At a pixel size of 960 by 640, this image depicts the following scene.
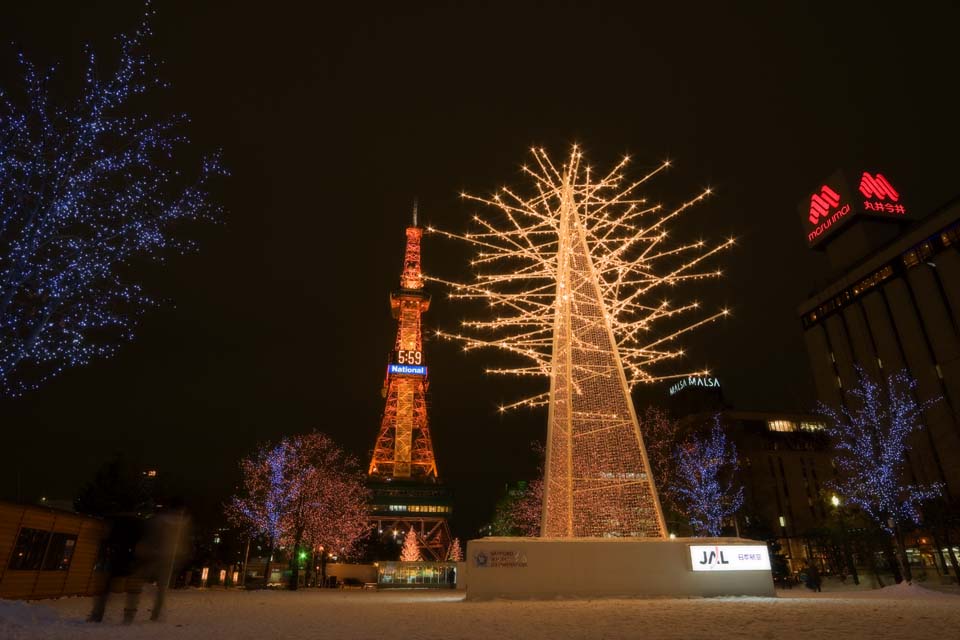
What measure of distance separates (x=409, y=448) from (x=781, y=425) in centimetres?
5622

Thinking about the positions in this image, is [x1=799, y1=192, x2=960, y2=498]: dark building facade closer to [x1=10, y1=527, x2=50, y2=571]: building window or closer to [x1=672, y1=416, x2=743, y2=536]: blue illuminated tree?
[x1=672, y1=416, x2=743, y2=536]: blue illuminated tree

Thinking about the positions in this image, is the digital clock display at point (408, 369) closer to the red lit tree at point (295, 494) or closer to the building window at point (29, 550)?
the red lit tree at point (295, 494)

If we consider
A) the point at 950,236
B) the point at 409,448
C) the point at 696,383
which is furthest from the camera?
the point at 696,383

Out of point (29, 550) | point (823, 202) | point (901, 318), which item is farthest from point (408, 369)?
point (29, 550)

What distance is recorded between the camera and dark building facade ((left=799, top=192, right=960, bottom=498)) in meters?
47.1

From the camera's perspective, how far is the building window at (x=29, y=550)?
46.8 ft

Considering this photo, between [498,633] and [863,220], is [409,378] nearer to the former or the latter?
[863,220]

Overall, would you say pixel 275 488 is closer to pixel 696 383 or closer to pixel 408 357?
pixel 408 357

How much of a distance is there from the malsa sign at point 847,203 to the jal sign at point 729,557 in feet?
198

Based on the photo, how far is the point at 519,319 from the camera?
14539mm

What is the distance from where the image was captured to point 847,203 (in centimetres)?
6325

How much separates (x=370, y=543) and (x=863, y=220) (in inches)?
2682

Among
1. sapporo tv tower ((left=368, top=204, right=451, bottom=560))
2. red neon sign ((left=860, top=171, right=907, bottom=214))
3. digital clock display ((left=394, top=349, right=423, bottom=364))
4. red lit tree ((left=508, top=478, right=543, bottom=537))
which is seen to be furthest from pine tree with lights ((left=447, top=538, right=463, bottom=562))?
red neon sign ((left=860, top=171, right=907, bottom=214))

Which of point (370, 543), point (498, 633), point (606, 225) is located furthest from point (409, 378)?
point (498, 633)
